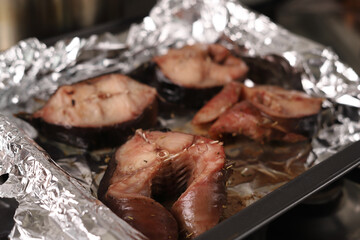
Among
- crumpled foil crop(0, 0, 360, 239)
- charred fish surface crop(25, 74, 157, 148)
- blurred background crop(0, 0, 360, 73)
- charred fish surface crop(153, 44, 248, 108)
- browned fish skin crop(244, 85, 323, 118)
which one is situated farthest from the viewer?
blurred background crop(0, 0, 360, 73)

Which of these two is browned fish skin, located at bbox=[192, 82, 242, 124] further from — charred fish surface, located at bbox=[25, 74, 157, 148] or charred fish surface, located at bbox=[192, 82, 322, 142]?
charred fish surface, located at bbox=[25, 74, 157, 148]

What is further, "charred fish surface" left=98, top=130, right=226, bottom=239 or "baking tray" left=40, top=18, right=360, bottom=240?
"charred fish surface" left=98, top=130, right=226, bottom=239

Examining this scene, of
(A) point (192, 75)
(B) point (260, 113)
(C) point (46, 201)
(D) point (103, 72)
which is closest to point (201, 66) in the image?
(A) point (192, 75)

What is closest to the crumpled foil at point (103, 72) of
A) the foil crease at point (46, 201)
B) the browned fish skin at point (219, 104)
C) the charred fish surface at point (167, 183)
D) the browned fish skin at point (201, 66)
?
the foil crease at point (46, 201)

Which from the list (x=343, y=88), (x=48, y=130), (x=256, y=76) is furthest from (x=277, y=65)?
(x=48, y=130)

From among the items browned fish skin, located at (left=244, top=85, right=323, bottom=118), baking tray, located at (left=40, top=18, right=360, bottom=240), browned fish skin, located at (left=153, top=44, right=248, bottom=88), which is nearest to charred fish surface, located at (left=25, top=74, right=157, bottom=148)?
browned fish skin, located at (left=153, top=44, right=248, bottom=88)

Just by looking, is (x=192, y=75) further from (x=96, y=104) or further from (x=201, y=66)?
(x=96, y=104)

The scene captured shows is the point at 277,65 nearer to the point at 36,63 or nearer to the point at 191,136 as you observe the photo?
the point at 191,136
